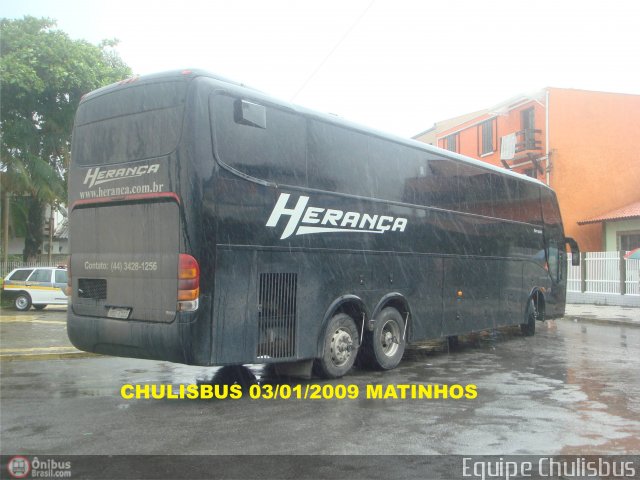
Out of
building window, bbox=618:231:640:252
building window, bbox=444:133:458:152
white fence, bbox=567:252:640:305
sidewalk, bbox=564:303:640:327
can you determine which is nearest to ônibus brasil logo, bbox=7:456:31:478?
sidewalk, bbox=564:303:640:327

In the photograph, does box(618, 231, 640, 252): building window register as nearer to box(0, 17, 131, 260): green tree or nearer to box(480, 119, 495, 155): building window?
box(480, 119, 495, 155): building window

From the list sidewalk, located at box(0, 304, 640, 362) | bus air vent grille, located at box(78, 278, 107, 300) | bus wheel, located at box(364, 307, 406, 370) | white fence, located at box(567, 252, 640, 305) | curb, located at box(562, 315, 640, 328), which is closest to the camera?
bus air vent grille, located at box(78, 278, 107, 300)

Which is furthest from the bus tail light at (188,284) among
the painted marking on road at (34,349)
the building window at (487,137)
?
the building window at (487,137)

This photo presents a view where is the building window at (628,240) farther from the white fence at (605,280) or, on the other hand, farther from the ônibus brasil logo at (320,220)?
the ônibus brasil logo at (320,220)

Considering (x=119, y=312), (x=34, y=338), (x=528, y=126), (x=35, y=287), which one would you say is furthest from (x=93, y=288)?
(x=528, y=126)

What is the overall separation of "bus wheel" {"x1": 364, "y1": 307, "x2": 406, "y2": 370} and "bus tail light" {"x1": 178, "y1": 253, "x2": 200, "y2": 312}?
342 cm

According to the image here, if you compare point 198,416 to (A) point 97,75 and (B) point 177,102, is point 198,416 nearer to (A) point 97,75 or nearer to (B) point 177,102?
(B) point 177,102

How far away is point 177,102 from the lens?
280 inches

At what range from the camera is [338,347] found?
28.8 feet

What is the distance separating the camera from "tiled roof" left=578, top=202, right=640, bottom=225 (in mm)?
28522

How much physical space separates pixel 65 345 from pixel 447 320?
7.33 metres

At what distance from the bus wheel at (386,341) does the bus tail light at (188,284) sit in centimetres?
342

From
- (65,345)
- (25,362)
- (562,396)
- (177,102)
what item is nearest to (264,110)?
(177,102)

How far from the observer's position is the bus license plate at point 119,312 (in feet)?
24.2
